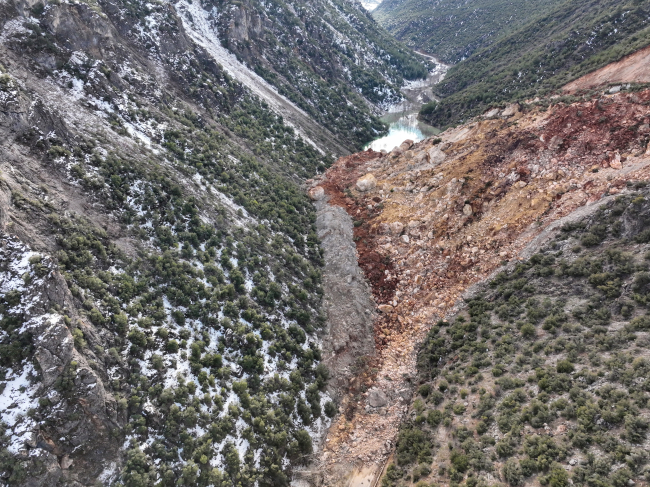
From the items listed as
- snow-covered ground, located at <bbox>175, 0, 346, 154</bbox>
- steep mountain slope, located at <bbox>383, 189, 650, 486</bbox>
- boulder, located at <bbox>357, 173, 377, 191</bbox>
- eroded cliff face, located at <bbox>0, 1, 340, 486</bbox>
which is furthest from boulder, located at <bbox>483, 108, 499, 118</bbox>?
eroded cliff face, located at <bbox>0, 1, 340, 486</bbox>

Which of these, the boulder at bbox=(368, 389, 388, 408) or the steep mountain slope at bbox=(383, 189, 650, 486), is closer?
the steep mountain slope at bbox=(383, 189, 650, 486)

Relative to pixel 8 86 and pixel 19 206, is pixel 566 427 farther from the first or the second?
pixel 8 86

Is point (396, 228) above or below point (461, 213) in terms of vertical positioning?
above

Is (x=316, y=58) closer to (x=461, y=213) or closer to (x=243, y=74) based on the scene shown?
(x=243, y=74)

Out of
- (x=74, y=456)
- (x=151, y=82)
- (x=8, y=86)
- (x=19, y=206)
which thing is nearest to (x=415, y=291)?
(x=74, y=456)

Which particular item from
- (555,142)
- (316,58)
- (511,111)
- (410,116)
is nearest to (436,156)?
(511,111)

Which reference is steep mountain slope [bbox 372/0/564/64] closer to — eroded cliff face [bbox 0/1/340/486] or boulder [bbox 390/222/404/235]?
boulder [bbox 390/222/404/235]
